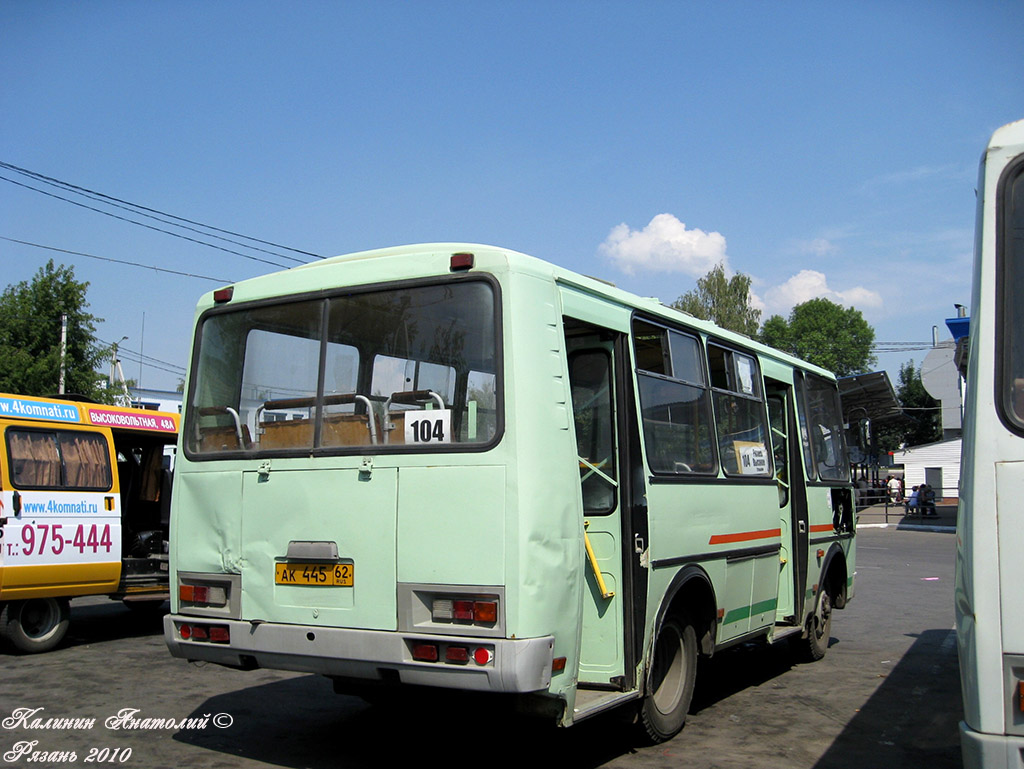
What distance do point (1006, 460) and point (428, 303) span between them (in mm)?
3062

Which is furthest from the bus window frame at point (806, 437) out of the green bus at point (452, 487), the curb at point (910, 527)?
the curb at point (910, 527)

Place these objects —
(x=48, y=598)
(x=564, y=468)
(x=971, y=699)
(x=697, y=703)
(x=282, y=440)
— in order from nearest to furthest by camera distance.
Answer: (x=971, y=699)
(x=564, y=468)
(x=282, y=440)
(x=697, y=703)
(x=48, y=598)

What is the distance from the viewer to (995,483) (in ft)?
Answer: 10.8

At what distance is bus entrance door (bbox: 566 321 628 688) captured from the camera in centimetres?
559

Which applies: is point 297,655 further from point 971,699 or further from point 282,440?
point 971,699

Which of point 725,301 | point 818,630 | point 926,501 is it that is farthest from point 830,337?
point 818,630

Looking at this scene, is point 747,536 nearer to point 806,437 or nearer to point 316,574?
point 806,437

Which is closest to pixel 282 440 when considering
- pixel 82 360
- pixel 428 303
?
pixel 428 303

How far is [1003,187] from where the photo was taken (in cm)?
357

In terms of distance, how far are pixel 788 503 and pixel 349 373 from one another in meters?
5.32

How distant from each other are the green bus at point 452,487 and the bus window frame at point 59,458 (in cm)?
435

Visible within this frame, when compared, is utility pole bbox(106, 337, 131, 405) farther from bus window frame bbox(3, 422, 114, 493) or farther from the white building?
the white building

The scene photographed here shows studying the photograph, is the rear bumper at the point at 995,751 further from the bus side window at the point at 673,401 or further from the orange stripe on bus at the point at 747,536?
the orange stripe on bus at the point at 747,536

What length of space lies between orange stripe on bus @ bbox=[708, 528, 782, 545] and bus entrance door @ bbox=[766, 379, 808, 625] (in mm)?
472
